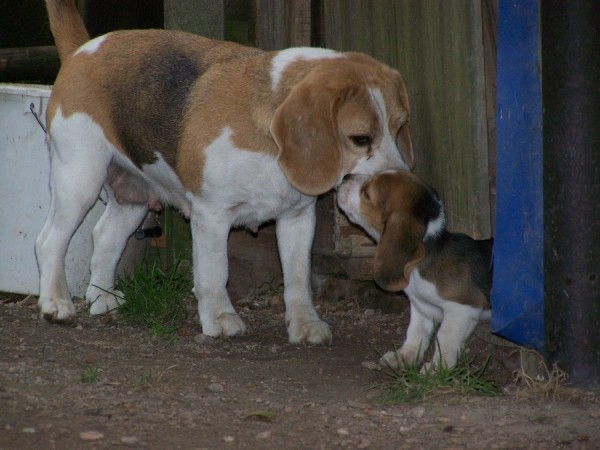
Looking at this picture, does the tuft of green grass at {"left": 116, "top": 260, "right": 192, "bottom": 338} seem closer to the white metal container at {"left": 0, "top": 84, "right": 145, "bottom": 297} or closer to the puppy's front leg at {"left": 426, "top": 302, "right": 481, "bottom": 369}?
the white metal container at {"left": 0, "top": 84, "right": 145, "bottom": 297}

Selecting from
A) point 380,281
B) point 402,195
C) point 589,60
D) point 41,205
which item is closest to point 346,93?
point 402,195

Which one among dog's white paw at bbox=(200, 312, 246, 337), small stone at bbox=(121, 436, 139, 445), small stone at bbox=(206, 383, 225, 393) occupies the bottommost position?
dog's white paw at bbox=(200, 312, 246, 337)

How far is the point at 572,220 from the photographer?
3734 millimetres

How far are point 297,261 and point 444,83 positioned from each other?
1234 millimetres

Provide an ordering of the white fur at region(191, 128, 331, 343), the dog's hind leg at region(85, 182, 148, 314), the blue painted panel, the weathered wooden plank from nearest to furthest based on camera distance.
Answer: the blue painted panel → the white fur at region(191, 128, 331, 343) → the dog's hind leg at region(85, 182, 148, 314) → the weathered wooden plank

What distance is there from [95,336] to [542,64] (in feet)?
8.54

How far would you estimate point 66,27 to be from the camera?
5652 millimetres

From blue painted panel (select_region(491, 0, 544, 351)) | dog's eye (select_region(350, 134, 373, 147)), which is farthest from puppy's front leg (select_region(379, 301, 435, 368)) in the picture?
dog's eye (select_region(350, 134, 373, 147))

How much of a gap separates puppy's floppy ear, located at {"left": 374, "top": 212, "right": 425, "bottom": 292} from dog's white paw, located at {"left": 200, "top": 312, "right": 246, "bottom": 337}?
1037 mm

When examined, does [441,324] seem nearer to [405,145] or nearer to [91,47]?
[405,145]

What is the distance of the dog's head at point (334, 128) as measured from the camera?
4531 millimetres

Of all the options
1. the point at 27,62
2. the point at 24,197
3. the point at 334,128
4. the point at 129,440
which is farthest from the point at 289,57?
the point at 27,62

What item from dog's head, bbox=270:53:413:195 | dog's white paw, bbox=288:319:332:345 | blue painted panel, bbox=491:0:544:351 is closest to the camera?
blue painted panel, bbox=491:0:544:351

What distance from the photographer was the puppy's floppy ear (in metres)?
4.25
